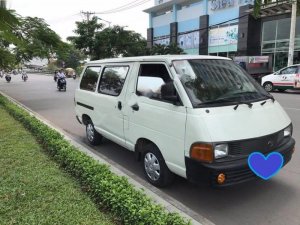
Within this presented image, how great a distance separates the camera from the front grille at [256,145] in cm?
342

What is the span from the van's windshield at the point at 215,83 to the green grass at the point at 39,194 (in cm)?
174

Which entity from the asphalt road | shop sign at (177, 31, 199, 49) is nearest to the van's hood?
the asphalt road

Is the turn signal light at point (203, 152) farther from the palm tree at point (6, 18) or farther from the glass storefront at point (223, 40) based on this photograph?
the glass storefront at point (223, 40)

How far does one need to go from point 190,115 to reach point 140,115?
104cm

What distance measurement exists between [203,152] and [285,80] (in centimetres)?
1510

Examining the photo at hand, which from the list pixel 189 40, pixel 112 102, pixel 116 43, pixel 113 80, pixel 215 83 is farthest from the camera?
pixel 189 40

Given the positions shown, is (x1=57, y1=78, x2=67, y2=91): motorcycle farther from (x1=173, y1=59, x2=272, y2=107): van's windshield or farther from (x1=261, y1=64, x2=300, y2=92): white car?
(x1=173, y1=59, x2=272, y2=107): van's windshield

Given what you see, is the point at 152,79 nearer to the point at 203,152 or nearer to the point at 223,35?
the point at 203,152

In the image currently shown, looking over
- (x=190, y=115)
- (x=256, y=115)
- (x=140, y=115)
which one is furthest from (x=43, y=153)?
(x=256, y=115)

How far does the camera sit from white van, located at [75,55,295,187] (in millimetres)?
3402

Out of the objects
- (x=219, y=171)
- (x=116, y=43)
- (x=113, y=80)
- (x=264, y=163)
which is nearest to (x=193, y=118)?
(x=219, y=171)

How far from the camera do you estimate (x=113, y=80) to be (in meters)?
5.29

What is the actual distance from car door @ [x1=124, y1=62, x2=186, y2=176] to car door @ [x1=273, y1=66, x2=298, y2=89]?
14161mm

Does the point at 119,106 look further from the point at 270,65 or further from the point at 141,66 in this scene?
the point at 270,65
